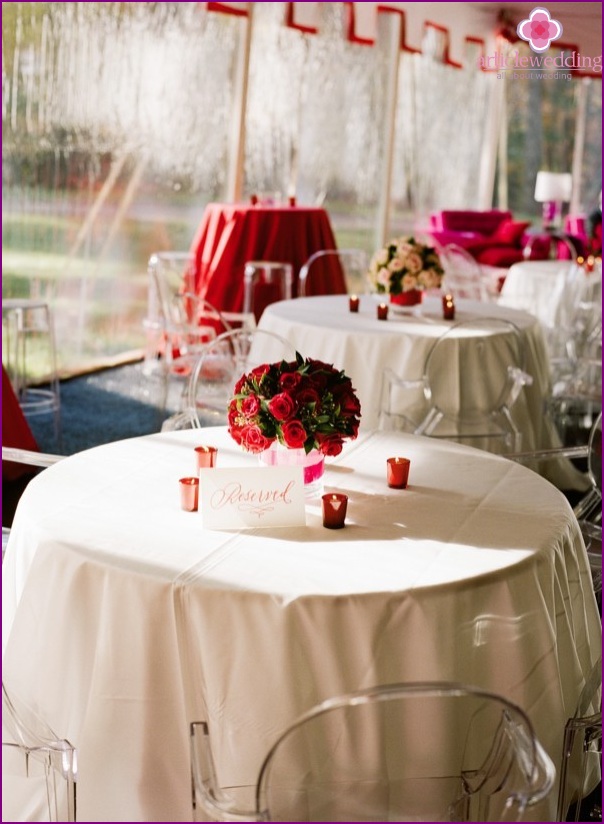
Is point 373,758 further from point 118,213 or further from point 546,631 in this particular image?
point 118,213

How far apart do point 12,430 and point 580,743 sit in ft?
11.1

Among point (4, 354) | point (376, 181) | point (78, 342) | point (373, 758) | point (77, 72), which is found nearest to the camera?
point (373, 758)

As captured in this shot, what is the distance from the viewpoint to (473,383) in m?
4.62

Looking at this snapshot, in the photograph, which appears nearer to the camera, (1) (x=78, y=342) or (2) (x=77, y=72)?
(2) (x=77, y=72)

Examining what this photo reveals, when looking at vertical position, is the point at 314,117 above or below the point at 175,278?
above

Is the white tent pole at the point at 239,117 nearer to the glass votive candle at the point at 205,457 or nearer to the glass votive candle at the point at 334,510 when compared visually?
the glass votive candle at the point at 205,457

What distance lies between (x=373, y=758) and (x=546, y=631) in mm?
455

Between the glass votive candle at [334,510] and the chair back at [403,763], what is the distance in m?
0.41

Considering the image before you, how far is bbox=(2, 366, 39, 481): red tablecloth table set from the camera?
4.98 metres

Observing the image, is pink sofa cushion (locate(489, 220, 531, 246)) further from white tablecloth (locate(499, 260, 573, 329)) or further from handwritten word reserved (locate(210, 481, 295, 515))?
handwritten word reserved (locate(210, 481, 295, 515))

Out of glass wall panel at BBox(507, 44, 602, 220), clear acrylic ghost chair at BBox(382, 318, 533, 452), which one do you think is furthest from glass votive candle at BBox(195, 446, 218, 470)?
glass wall panel at BBox(507, 44, 602, 220)

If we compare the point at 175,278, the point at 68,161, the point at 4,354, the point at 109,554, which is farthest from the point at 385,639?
the point at 175,278

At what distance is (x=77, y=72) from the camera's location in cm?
692

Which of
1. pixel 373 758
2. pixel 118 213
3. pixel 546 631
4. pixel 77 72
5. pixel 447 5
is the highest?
pixel 447 5
